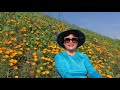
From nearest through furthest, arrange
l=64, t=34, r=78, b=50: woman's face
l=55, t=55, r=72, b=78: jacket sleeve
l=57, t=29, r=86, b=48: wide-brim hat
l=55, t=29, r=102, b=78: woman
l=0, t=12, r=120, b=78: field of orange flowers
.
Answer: l=55, t=55, r=72, b=78: jacket sleeve < l=55, t=29, r=102, b=78: woman < l=64, t=34, r=78, b=50: woman's face < l=57, t=29, r=86, b=48: wide-brim hat < l=0, t=12, r=120, b=78: field of orange flowers

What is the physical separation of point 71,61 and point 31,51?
1569mm

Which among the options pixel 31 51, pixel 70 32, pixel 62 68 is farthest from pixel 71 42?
pixel 31 51

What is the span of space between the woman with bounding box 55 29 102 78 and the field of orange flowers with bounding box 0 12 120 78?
0.80 m

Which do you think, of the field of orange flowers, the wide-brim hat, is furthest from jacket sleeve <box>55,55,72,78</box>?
the field of orange flowers

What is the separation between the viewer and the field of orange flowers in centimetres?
587

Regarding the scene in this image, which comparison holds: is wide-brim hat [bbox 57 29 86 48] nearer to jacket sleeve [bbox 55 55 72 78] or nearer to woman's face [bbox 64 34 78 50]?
woman's face [bbox 64 34 78 50]

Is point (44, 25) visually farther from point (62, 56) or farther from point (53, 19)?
point (62, 56)

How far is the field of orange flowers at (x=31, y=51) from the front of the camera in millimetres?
5867

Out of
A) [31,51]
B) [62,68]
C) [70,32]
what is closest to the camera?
[62,68]

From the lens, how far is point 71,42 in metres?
5.11

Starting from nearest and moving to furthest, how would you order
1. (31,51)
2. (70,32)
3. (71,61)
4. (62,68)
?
(62,68), (71,61), (70,32), (31,51)

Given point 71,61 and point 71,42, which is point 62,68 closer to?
point 71,61

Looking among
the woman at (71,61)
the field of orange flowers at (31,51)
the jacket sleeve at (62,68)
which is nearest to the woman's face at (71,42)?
the woman at (71,61)
